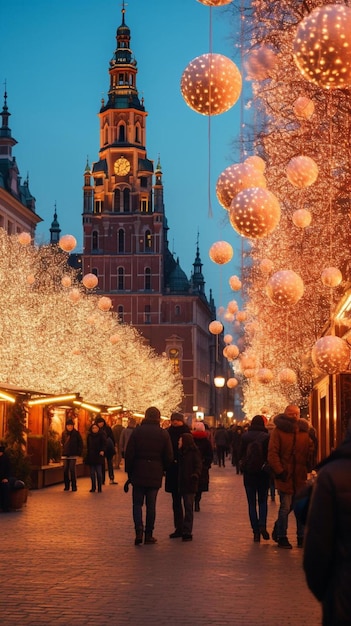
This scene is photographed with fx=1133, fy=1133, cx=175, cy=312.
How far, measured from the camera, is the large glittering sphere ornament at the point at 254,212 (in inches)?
479

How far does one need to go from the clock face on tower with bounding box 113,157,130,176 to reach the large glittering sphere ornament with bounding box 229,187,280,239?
9653 cm

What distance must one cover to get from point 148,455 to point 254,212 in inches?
139

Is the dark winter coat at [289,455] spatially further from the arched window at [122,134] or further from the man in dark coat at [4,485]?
the arched window at [122,134]

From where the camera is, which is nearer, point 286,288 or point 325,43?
point 325,43

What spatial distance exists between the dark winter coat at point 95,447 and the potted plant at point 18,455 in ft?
5.80

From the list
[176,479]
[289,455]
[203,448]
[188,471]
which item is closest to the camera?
[289,455]

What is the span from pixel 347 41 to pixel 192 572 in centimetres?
533

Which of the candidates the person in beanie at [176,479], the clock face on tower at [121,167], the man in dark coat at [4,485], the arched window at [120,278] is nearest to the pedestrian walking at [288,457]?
the person in beanie at [176,479]

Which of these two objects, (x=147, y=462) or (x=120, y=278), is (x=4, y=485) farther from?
(x=120, y=278)

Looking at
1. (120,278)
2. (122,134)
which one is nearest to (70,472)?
(120,278)

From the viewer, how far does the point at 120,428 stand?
39188mm

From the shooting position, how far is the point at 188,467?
14836mm

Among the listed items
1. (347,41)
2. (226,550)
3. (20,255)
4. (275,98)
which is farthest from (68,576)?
(20,255)

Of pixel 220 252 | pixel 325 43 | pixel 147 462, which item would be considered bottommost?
pixel 147 462
